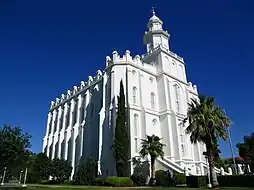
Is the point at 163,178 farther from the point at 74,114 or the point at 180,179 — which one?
the point at 74,114

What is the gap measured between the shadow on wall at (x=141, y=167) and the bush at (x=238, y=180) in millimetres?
10827

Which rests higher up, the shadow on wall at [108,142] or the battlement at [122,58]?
the battlement at [122,58]

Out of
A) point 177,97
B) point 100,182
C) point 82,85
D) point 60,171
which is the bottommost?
point 100,182

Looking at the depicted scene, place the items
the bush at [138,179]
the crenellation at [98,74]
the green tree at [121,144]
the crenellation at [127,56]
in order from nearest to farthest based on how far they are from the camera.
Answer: the bush at [138,179]
the green tree at [121,144]
the crenellation at [127,56]
the crenellation at [98,74]

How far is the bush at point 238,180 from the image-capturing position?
2666cm

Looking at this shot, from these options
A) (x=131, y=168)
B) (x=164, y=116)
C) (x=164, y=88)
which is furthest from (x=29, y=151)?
(x=164, y=88)

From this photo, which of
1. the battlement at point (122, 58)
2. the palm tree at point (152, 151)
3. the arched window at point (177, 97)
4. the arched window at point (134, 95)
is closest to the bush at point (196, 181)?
the palm tree at point (152, 151)

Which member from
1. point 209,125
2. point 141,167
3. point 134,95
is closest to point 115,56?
point 134,95

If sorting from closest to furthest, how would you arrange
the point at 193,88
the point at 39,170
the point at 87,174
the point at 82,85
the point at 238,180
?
the point at 238,180, the point at 87,174, the point at 39,170, the point at 82,85, the point at 193,88

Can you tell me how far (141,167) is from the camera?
3556 centimetres

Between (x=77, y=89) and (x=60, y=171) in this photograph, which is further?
(x=77, y=89)

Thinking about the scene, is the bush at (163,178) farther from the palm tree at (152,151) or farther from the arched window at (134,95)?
the arched window at (134,95)

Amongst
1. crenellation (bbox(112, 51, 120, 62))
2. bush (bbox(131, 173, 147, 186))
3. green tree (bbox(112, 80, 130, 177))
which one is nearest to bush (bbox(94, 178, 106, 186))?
green tree (bbox(112, 80, 130, 177))

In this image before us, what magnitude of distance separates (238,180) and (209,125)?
30.9 feet
